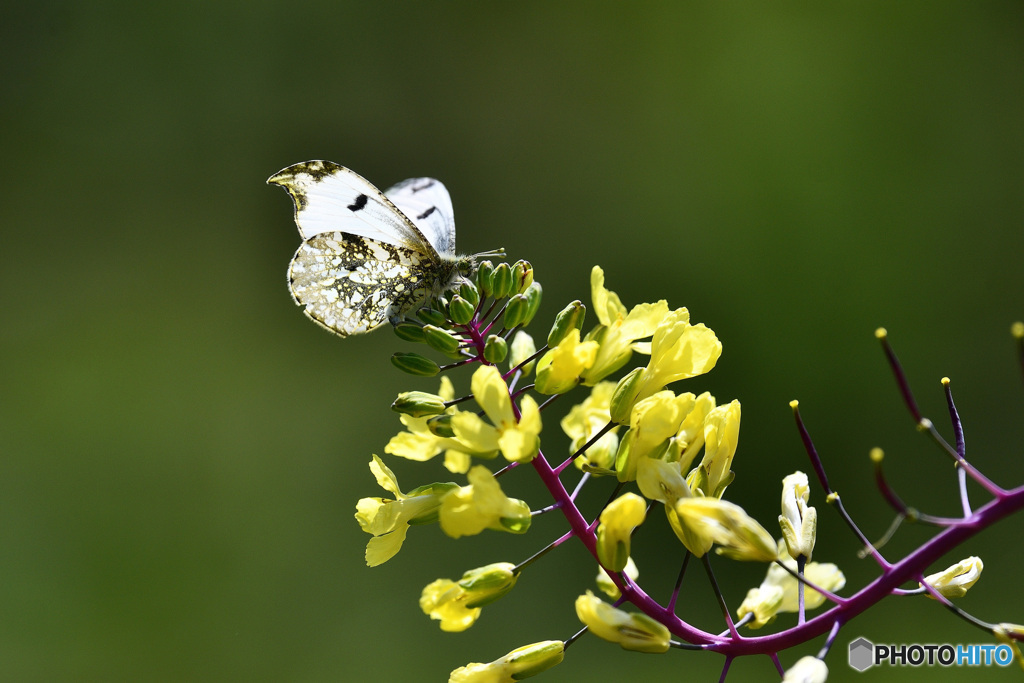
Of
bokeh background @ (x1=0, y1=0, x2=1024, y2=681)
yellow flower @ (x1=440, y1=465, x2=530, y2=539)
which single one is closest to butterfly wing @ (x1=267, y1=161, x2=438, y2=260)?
yellow flower @ (x1=440, y1=465, x2=530, y2=539)

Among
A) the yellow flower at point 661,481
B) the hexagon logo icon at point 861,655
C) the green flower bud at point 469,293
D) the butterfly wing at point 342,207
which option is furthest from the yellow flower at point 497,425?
the hexagon logo icon at point 861,655

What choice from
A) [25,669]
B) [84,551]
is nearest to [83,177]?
[84,551]

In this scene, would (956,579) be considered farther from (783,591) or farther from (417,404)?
(417,404)

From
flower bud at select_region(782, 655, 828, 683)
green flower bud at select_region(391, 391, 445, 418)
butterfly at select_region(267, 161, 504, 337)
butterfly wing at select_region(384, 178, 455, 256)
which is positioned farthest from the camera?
butterfly wing at select_region(384, 178, 455, 256)

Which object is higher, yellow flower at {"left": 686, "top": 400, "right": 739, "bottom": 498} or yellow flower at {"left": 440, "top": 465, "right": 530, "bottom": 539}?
yellow flower at {"left": 440, "top": 465, "right": 530, "bottom": 539}

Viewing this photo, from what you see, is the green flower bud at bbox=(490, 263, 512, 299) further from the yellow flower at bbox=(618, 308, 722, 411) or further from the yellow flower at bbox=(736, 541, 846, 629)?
the yellow flower at bbox=(736, 541, 846, 629)

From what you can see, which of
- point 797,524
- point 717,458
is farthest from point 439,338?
point 797,524
